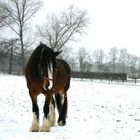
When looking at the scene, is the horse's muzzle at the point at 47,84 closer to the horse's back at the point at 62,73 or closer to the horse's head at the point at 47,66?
the horse's head at the point at 47,66

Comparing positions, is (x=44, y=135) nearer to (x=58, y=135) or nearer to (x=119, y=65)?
(x=58, y=135)

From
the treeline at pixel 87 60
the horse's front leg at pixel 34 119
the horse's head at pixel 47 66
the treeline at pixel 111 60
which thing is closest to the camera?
the horse's head at pixel 47 66

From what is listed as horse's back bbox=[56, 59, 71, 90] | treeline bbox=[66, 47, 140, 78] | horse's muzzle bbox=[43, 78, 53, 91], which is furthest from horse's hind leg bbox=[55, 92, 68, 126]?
treeline bbox=[66, 47, 140, 78]

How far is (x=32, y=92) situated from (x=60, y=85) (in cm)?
112

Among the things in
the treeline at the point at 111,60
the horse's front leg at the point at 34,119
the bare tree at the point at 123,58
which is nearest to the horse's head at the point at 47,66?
the horse's front leg at the point at 34,119

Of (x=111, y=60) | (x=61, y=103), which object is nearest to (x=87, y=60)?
(x=111, y=60)

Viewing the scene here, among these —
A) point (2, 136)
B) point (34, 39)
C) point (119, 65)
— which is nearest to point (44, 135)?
point (2, 136)

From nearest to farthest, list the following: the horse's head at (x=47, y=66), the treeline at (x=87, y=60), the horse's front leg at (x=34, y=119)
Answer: the horse's head at (x=47, y=66)
the horse's front leg at (x=34, y=119)
the treeline at (x=87, y=60)

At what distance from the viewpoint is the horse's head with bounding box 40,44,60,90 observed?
7.93 m

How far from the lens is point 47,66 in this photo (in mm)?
7984

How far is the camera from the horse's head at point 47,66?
7.93 metres

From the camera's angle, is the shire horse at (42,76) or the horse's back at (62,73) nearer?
the shire horse at (42,76)

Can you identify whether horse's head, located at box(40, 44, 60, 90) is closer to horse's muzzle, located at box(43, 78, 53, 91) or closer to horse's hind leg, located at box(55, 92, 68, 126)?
horse's muzzle, located at box(43, 78, 53, 91)

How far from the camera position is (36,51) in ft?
27.1
